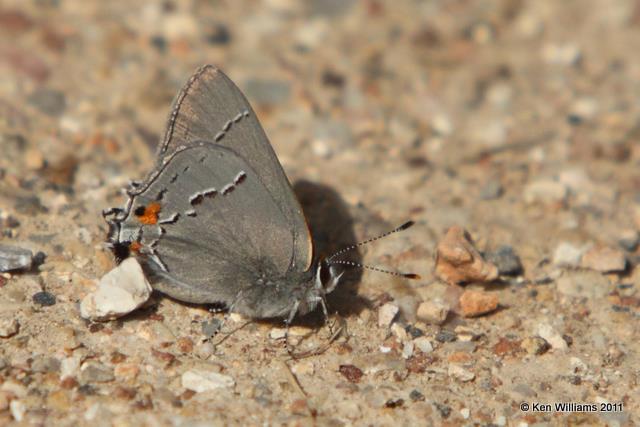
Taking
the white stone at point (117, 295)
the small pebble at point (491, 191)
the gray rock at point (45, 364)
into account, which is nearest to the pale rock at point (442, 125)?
the small pebble at point (491, 191)

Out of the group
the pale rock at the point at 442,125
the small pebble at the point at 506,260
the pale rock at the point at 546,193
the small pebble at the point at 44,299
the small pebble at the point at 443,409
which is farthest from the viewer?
the pale rock at the point at 442,125

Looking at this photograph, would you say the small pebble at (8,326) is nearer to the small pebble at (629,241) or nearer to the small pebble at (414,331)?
the small pebble at (414,331)

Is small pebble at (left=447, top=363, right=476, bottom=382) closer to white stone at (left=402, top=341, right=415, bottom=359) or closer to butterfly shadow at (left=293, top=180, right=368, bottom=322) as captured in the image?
white stone at (left=402, top=341, right=415, bottom=359)

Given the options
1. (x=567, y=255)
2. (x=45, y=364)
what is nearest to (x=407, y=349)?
(x=567, y=255)

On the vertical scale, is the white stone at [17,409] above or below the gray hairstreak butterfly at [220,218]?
below

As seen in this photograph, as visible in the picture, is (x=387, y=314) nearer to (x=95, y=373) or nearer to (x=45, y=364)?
(x=95, y=373)

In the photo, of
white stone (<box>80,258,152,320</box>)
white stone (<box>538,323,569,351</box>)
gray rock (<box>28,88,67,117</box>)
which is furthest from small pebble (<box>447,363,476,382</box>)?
gray rock (<box>28,88,67,117</box>)
